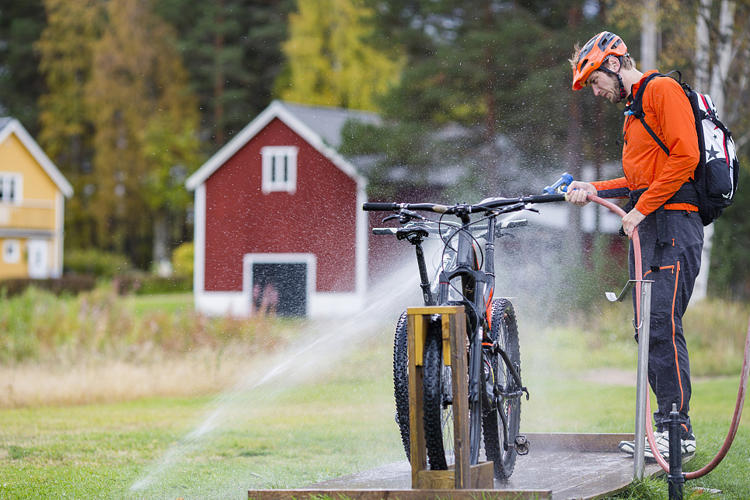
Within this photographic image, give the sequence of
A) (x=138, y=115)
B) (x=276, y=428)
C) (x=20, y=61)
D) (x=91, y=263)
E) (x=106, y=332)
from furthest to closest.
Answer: (x=20, y=61) < (x=91, y=263) < (x=138, y=115) < (x=106, y=332) < (x=276, y=428)

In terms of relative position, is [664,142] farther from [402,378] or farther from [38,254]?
[38,254]

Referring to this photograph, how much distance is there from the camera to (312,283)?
28.7 meters

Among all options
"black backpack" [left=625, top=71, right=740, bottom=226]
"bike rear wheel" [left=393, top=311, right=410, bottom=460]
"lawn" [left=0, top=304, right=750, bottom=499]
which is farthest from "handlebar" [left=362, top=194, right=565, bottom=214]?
"lawn" [left=0, top=304, right=750, bottom=499]

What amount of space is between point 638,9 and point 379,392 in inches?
324

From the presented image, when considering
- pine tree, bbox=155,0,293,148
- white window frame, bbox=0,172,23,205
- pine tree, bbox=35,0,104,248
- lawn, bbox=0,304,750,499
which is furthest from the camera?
pine tree, bbox=35,0,104,248

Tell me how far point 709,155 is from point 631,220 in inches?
21.4

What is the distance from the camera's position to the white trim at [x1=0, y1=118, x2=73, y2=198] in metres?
40.6

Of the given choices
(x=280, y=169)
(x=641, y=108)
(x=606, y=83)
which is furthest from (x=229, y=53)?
(x=641, y=108)

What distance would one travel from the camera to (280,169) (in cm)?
3019

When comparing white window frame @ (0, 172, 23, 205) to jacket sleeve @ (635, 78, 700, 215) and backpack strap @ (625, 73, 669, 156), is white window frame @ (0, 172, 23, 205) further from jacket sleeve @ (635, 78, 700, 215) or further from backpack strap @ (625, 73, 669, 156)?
jacket sleeve @ (635, 78, 700, 215)

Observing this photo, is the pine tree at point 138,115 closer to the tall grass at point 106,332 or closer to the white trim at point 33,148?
the white trim at point 33,148

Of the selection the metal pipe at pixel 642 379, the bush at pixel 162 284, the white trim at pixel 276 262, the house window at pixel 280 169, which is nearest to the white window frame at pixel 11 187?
the bush at pixel 162 284

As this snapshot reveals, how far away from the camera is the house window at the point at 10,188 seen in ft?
138

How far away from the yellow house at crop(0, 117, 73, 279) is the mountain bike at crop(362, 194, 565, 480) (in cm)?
3822
